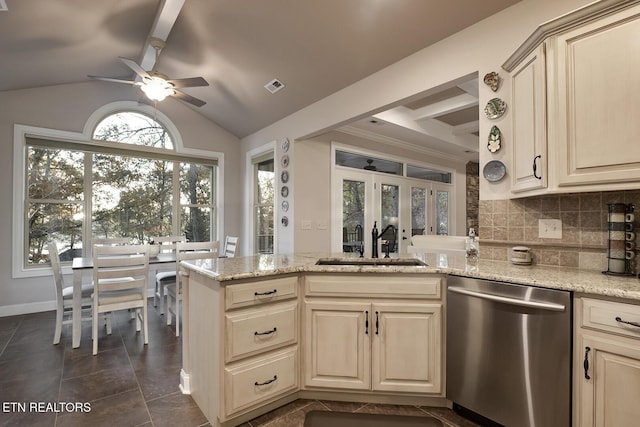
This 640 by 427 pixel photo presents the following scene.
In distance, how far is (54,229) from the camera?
161 inches

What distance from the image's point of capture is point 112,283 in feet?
9.26

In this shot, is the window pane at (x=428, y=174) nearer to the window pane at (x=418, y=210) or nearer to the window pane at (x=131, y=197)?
the window pane at (x=418, y=210)

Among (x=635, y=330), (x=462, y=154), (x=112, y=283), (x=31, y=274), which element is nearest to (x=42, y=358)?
(x=112, y=283)

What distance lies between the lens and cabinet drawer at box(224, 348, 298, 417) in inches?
66.2

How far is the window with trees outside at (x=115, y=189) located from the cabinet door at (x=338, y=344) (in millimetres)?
3765

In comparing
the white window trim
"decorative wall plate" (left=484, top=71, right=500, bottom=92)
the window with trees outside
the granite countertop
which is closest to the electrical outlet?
the granite countertop

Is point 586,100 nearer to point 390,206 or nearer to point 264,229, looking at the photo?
point 390,206

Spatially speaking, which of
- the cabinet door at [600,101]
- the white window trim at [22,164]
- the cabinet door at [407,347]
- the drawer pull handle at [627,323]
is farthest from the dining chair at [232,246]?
the drawer pull handle at [627,323]

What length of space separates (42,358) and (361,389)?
2.66 m

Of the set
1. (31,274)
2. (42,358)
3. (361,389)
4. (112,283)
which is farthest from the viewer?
(31,274)

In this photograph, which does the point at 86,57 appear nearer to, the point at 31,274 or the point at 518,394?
the point at 31,274

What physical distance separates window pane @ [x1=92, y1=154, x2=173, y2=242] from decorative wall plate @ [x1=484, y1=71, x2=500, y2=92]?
176 inches

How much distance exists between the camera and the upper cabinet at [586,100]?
4.75 feet

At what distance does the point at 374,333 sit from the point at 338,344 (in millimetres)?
235
